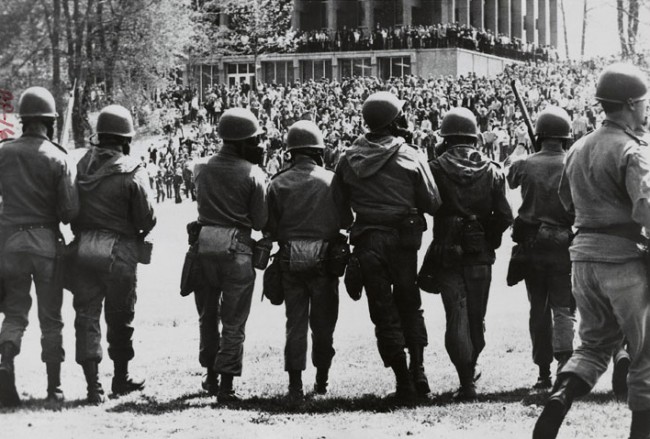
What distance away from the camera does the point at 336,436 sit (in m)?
6.42

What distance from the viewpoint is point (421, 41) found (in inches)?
2324

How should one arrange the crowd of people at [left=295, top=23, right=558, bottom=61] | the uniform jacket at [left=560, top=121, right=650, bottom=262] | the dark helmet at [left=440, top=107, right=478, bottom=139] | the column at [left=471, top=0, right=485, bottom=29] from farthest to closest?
the column at [left=471, top=0, right=485, bottom=29] → the crowd of people at [left=295, top=23, right=558, bottom=61] → the dark helmet at [left=440, top=107, right=478, bottom=139] → the uniform jacket at [left=560, top=121, right=650, bottom=262]

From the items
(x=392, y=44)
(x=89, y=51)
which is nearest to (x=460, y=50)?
(x=392, y=44)

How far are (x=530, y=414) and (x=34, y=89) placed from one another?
4.69 m

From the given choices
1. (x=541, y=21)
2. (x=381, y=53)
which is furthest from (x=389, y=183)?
(x=541, y=21)

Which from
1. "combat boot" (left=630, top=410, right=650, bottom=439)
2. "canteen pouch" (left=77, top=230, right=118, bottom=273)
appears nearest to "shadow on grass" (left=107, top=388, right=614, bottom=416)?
"canteen pouch" (left=77, top=230, right=118, bottom=273)

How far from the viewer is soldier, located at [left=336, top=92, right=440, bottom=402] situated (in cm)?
773

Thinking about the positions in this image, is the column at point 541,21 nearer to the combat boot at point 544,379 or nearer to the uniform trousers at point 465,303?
the combat boot at point 544,379

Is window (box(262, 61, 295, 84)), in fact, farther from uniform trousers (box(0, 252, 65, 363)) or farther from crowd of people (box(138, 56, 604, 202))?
uniform trousers (box(0, 252, 65, 363))

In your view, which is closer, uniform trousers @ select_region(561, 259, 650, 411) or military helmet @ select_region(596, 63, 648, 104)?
uniform trousers @ select_region(561, 259, 650, 411)

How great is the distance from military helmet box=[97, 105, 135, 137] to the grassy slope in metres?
2.17

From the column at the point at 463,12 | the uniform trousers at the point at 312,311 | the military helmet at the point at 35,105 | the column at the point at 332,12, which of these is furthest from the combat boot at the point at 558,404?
the column at the point at 332,12

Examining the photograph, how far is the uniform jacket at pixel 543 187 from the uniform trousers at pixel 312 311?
1.71 metres

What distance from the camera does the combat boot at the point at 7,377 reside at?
7484 mm
